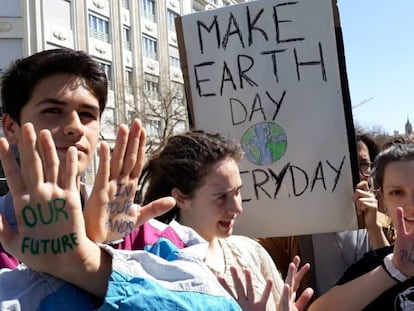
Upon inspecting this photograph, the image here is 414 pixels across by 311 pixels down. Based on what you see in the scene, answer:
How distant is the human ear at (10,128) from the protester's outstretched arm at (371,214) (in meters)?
1.29

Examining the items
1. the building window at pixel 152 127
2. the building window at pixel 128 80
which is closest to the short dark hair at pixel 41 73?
the building window at pixel 152 127

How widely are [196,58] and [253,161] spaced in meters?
0.49

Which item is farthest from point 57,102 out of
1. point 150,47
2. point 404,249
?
point 150,47

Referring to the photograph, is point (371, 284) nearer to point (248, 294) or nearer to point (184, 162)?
point (248, 294)

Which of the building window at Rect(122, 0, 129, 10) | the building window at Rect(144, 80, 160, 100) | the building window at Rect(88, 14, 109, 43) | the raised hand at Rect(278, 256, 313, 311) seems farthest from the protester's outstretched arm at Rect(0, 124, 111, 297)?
the building window at Rect(122, 0, 129, 10)

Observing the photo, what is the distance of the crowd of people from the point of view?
3.00ft

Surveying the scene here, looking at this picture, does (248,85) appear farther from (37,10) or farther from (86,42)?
(86,42)

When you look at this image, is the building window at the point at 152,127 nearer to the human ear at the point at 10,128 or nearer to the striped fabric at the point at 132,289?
the human ear at the point at 10,128

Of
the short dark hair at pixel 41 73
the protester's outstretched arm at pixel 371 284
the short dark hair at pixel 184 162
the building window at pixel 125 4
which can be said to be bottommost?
the protester's outstretched arm at pixel 371 284

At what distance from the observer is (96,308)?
938mm

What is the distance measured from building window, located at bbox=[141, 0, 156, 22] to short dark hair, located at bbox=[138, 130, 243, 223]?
29650 millimetres

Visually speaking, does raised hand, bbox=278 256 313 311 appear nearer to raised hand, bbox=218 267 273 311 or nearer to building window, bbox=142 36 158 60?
raised hand, bbox=218 267 273 311

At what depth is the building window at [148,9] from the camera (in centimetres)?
3089

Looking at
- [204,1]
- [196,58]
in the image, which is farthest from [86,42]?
[196,58]
